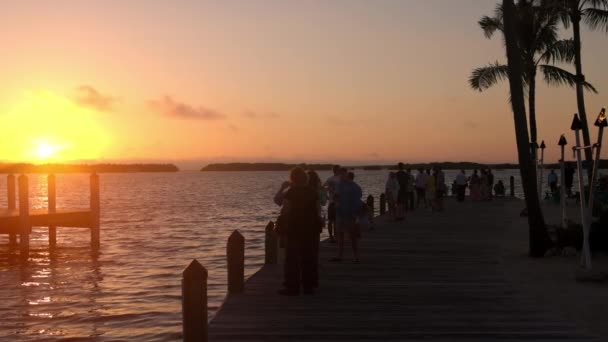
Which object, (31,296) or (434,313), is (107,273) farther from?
(434,313)

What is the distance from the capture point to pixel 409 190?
31453 millimetres

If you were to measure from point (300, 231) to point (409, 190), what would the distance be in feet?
69.6

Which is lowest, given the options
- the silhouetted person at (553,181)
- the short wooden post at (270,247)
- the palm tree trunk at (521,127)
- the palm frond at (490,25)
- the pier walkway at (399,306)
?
the pier walkway at (399,306)

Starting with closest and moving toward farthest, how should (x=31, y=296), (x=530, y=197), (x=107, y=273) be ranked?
(x=530, y=197) < (x=31, y=296) < (x=107, y=273)

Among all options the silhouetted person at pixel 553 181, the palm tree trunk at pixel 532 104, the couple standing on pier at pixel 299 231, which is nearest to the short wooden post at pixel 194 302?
the couple standing on pier at pixel 299 231

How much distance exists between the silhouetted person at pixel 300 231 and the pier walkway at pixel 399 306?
269 mm

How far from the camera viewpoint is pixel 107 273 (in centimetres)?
2061

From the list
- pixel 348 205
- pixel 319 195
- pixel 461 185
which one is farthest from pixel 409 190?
pixel 348 205

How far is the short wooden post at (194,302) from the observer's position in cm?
760

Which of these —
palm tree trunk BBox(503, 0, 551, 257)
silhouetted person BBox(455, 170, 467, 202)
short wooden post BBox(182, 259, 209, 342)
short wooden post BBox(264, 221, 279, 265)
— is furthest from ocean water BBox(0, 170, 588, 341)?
silhouetted person BBox(455, 170, 467, 202)

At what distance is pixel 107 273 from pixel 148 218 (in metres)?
28.8

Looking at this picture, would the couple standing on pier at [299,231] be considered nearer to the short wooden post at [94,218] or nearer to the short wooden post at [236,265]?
the short wooden post at [236,265]

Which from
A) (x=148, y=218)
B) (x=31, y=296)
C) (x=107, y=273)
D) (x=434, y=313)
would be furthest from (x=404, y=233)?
(x=148, y=218)

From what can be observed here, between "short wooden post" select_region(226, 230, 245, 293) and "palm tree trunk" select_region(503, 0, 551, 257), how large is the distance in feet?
22.6
